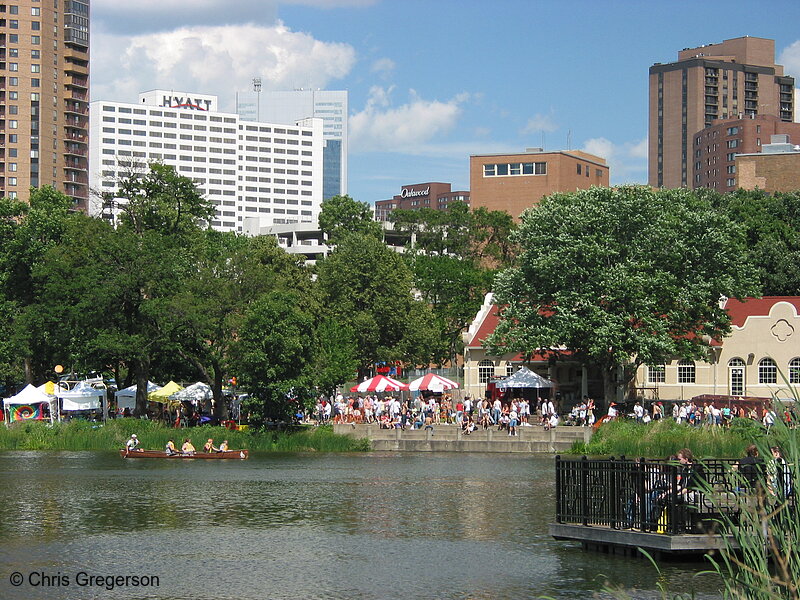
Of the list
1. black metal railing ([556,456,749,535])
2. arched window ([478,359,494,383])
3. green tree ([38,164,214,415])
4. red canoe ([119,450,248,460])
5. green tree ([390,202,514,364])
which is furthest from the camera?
green tree ([390,202,514,364])

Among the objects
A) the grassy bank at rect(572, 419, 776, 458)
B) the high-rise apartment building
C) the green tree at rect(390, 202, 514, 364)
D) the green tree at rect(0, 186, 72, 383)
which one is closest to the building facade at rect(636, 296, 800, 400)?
the grassy bank at rect(572, 419, 776, 458)

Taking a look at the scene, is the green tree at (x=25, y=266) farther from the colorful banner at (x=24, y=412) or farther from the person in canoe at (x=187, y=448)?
the person in canoe at (x=187, y=448)

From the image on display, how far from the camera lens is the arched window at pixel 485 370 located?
79625 mm

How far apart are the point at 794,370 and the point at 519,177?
87223 millimetres

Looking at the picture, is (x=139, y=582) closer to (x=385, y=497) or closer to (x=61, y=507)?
(x=61, y=507)

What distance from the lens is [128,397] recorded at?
240 feet

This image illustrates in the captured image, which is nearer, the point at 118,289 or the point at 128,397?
the point at 118,289

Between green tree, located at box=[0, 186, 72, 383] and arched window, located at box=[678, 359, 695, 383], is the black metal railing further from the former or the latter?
green tree, located at box=[0, 186, 72, 383]

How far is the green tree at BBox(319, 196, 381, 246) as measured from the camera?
119 m

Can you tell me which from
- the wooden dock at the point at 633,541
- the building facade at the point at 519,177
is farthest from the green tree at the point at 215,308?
the building facade at the point at 519,177

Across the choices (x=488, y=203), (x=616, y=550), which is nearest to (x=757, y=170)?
(x=488, y=203)

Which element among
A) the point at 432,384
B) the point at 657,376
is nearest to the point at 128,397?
the point at 432,384

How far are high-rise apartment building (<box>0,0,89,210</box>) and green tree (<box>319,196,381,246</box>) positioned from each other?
53.2 meters

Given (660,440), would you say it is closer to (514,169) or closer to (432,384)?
(432,384)
